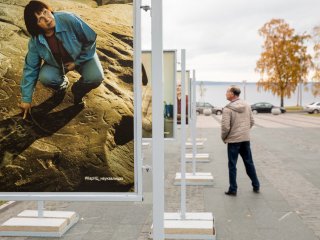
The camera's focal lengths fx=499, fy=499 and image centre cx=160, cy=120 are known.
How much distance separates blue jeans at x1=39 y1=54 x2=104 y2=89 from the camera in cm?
441

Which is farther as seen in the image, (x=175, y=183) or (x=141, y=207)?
(x=175, y=183)

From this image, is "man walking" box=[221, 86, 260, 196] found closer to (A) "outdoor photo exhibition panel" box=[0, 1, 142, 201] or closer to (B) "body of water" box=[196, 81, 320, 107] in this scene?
(A) "outdoor photo exhibition panel" box=[0, 1, 142, 201]

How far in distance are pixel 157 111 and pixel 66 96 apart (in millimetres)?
1473

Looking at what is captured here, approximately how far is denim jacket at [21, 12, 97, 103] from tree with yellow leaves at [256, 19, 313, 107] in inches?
2398

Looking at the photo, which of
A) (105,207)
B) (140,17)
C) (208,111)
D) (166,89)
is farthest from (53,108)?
(208,111)

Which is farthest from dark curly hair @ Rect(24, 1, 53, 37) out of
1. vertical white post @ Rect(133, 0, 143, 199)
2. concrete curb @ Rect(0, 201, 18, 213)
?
concrete curb @ Rect(0, 201, 18, 213)

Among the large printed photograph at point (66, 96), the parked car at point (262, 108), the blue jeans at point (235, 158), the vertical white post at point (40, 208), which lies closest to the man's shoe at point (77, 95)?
the large printed photograph at point (66, 96)

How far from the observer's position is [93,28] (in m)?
4.37

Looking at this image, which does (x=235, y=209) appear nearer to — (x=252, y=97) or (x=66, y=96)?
(x=66, y=96)

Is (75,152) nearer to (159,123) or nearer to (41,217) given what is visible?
(159,123)

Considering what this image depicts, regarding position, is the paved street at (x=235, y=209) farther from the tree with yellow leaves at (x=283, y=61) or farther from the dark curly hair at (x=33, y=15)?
the tree with yellow leaves at (x=283, y=61)

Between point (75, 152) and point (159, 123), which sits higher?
point (159, 123)

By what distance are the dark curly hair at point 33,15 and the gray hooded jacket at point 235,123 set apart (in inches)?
176

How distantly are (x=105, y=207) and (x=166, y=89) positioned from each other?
8.61ft
